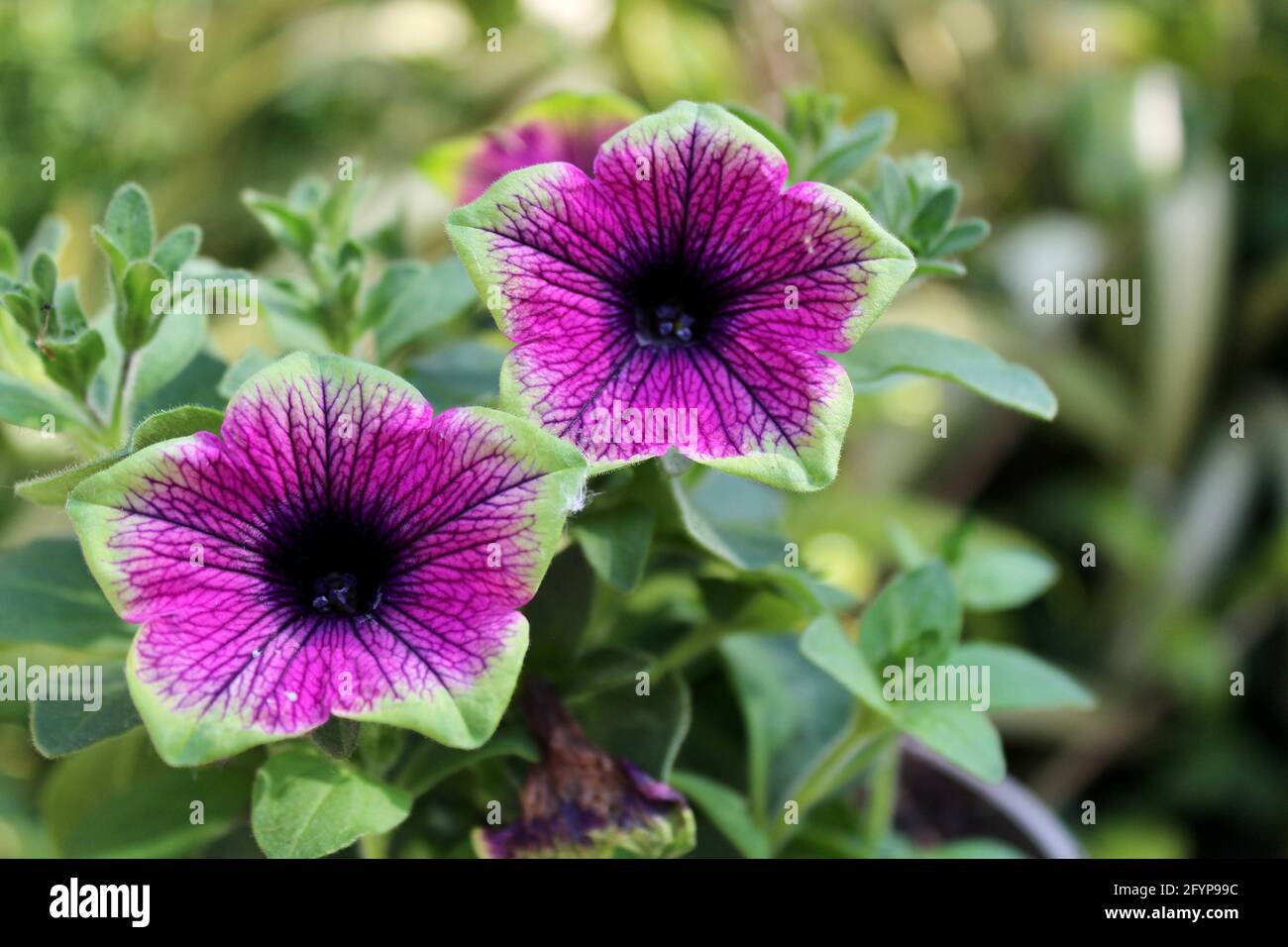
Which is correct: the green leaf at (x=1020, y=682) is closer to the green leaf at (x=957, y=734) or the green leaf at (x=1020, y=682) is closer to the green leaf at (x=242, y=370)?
the green leaf at (x=957, y=734)

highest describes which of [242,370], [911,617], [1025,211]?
[1025,211]

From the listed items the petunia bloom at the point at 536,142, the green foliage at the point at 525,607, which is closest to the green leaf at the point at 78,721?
the green foliage at the point at 525,607

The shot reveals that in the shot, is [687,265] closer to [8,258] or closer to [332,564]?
[332,564]

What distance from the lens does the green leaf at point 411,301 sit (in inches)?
20.7

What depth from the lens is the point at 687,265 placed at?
1.55 ft

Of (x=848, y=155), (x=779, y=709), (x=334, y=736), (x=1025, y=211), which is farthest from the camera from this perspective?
(x=1025, y=211)

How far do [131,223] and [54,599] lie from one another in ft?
0.55

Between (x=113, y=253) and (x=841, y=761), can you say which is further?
(x=841, y=761)

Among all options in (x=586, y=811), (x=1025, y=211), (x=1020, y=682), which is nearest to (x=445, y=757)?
(x=586, y=811)

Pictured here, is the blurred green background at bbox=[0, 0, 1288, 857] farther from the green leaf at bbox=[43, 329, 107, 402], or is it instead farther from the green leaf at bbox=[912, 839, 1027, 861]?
the green leaf at bbox=[43, 329, 107, 402]

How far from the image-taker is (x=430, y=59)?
5.79 ft

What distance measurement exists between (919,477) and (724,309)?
46.9 inches

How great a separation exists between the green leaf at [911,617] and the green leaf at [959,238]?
140mm

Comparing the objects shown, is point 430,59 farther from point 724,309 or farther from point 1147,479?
point 724,309
